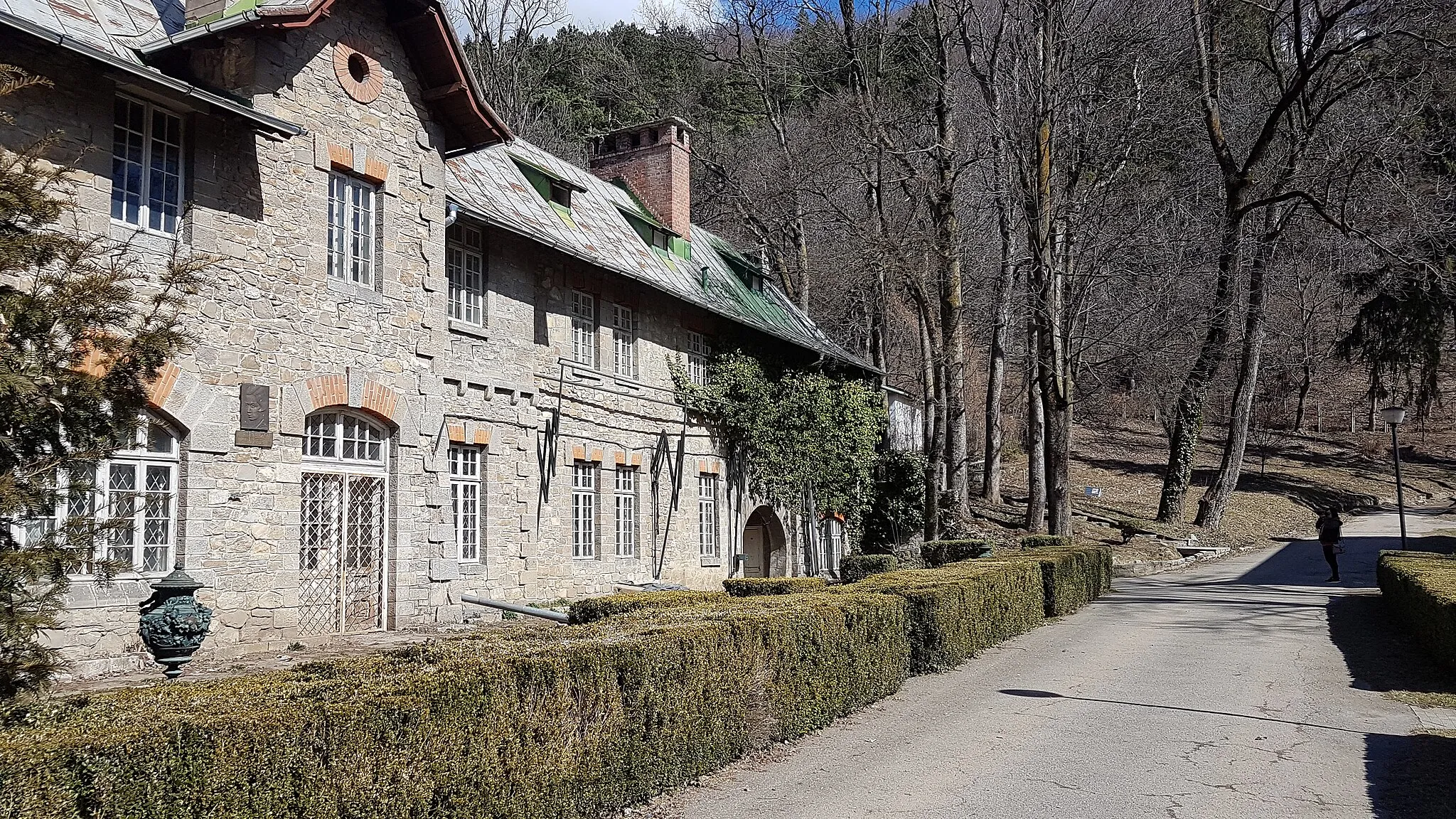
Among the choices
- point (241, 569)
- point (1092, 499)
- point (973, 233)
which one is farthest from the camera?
point (1092, 499)

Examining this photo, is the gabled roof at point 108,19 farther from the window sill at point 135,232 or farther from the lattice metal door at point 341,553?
the lattice metal door at point 341,553

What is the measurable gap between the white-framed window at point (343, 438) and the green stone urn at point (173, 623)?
2.81 meters

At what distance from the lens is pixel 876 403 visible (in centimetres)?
2789

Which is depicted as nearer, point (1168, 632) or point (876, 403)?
point (1168, 632)

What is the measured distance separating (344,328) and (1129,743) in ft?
30.8

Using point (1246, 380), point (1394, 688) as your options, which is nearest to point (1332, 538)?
point (1246, 380)

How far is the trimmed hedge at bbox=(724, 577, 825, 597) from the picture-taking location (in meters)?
13.8

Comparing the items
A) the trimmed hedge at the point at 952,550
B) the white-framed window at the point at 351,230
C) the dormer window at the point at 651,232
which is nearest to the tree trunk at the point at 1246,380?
the trimmed hedge at the point at 952,550

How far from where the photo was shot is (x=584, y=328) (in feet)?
58.2

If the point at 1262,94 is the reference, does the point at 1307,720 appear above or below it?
below

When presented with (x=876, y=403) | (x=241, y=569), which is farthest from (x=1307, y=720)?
(x=876, y=403)

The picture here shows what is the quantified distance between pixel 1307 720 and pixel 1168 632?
20.0ft

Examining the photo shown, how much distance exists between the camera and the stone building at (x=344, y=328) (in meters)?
9.94

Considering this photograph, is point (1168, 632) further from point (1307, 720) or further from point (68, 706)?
point (68, 706)
